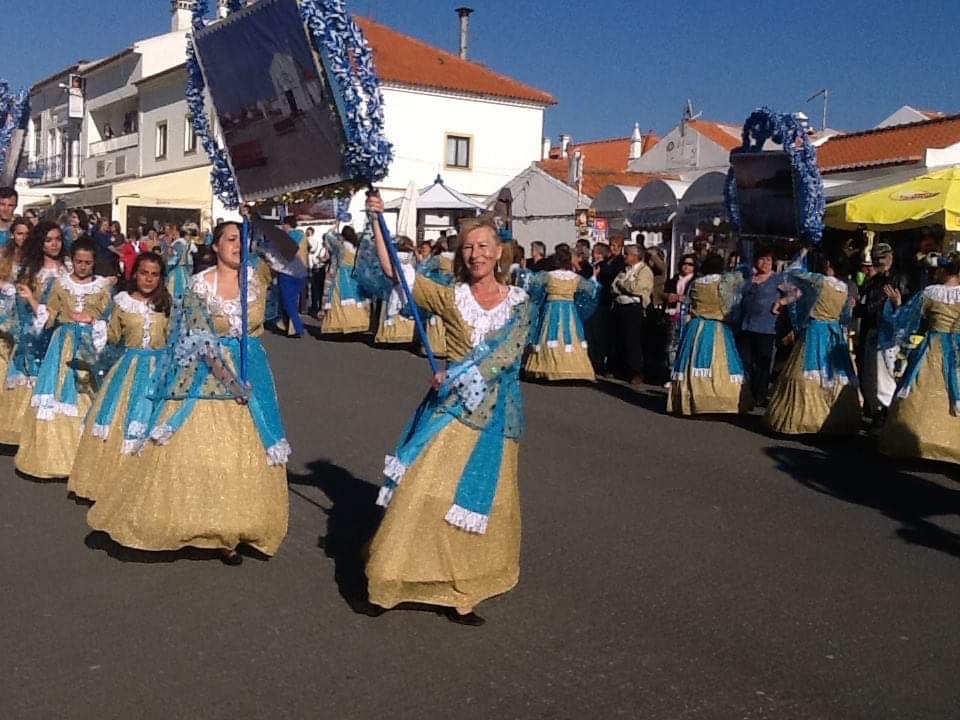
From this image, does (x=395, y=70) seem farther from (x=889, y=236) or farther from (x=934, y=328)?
(x=934, y=328)

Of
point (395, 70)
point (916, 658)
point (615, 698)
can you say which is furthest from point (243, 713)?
point (395, 70)

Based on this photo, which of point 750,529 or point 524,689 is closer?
point 524,689

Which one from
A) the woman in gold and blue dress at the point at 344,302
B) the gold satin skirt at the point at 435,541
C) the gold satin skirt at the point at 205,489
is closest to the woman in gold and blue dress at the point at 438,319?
the woman in gold and blue dress at the point at 344,302

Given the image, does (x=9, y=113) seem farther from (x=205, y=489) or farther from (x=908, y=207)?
(x=908, y=207)

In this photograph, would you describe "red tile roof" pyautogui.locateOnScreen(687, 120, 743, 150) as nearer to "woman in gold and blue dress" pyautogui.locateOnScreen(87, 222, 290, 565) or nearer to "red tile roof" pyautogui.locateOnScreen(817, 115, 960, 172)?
"red tile roof" pyautogui.locateOnScreen(817, 115, 960, 172)

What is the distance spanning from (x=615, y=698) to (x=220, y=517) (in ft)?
7.10

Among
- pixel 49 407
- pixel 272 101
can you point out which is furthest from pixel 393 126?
pixel 272 101

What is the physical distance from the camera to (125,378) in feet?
21.1

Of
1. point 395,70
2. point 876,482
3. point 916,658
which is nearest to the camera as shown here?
point 916,658

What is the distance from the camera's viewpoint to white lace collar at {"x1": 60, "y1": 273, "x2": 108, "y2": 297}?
7.00m

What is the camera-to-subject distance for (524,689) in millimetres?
3963

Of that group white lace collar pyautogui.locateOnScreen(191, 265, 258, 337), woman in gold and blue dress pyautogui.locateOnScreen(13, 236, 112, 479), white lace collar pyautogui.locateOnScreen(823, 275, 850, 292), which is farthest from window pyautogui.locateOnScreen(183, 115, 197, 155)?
white lace collar pyautogui.locateOnScreen(191, 265, 258, 337)

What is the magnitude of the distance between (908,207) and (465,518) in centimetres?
908

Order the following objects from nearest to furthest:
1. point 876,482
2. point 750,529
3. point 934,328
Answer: point 750,529 < point 876,482 < point 934,328
